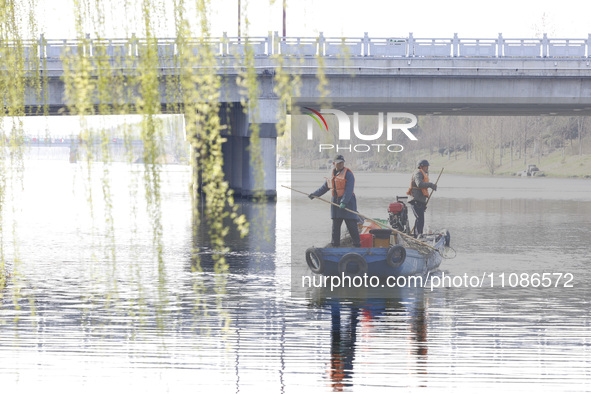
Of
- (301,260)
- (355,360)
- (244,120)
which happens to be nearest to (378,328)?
(355,360)

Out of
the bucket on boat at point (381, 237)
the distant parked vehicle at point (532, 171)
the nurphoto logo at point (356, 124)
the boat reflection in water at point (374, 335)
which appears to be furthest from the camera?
the distant parked vehicle at point (532, 171)

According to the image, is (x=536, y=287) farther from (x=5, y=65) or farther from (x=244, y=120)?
(x=244, y=120)

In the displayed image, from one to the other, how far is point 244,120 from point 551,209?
17.4 m

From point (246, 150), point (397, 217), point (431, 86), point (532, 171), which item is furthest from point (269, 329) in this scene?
point (532, 171)

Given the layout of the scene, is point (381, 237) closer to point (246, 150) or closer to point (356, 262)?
point (356, 262)

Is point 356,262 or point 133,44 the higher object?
point 133,44

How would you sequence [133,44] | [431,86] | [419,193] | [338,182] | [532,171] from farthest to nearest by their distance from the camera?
[532,171] → [431,86] → [419,193] → [338,182] → [133,44]

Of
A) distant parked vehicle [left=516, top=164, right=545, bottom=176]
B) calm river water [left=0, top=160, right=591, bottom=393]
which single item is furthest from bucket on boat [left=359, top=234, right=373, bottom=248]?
distant parked vehicle [left=516, top=164, right=545, bottom=176]

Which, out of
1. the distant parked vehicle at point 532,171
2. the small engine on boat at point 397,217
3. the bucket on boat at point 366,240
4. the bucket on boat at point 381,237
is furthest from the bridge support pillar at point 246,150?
the distant parked vehicle at point 532,171

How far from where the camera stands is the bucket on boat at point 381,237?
59.1ft

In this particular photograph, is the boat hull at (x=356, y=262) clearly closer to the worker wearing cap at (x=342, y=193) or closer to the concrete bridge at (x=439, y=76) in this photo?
the worker wearing cap at (x=342, y=193)

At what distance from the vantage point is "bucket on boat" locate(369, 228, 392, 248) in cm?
1800

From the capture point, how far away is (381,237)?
18.0 metres

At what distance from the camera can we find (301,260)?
72.6ft
